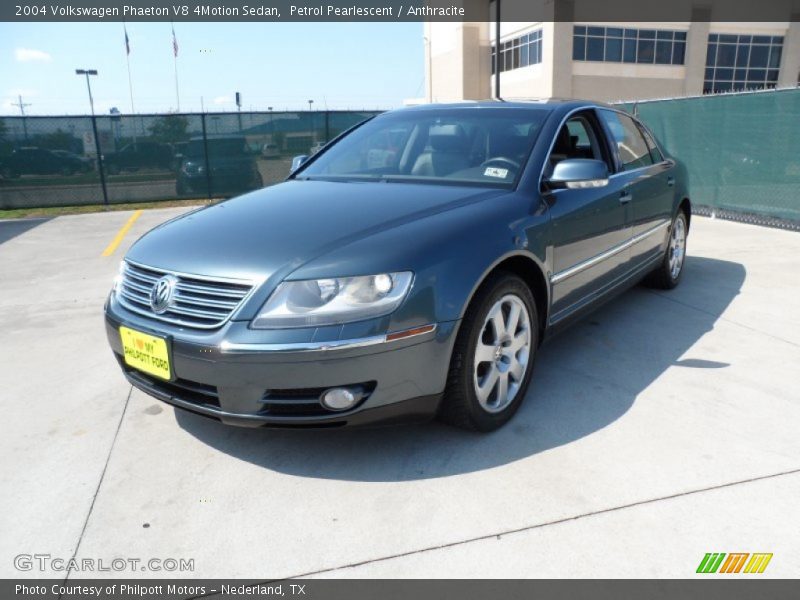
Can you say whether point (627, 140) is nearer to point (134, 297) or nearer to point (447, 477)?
point (447, 477)

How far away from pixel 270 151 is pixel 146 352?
39.7 ft

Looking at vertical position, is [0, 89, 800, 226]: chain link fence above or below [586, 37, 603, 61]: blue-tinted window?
below

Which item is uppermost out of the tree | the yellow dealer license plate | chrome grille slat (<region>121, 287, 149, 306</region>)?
the tree

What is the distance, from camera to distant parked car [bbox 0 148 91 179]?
13.1m

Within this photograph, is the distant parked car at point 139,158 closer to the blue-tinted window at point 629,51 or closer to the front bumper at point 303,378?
the front bumper at point 303,378

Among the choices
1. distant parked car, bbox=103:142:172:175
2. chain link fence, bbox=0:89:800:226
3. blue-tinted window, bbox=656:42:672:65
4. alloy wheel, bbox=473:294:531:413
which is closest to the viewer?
alloy wheel, bbox=473:294:531:413

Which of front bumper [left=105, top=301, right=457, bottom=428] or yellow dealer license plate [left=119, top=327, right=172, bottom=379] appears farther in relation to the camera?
yellow dealer license plate [left=119, top=327, right=172, bottom=379]

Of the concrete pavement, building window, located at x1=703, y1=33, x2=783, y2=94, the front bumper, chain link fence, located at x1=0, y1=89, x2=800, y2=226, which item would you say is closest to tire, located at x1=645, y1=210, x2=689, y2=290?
the concrete pavement

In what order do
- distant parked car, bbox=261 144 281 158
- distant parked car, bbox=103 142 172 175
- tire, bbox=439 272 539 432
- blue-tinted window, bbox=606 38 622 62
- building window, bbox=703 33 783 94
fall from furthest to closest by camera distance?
building window, bbox=703 33 783 94 → blue-tinted window, bbox=606 38 622 62 → distant parked car, bbox=261 144 281 158 → distant parked car, bbox=103 142 172 175 → tire, bbox=439 272 539 432

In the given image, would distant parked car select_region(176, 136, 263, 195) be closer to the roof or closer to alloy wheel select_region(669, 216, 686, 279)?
alloy wheel select_region(669, 216, 686, 279)

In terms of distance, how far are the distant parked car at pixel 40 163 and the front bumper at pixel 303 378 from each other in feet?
40.7

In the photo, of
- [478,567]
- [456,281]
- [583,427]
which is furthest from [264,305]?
[583,427]

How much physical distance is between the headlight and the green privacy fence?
8014 mm
